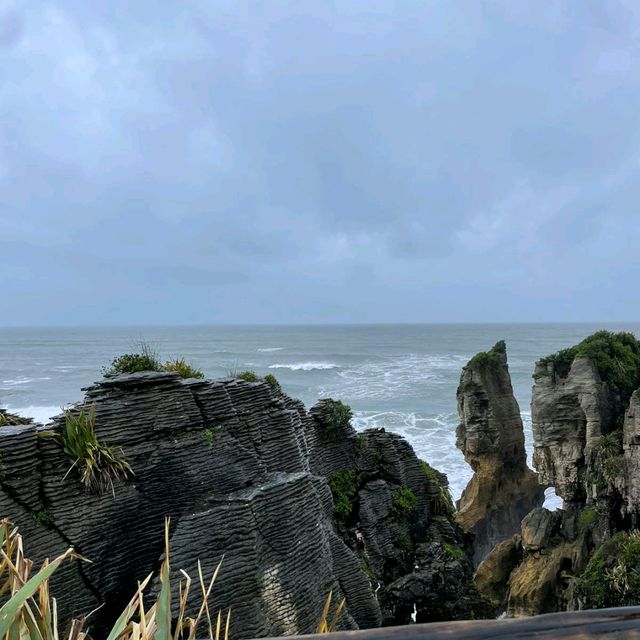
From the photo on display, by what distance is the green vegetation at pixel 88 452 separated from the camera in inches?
339

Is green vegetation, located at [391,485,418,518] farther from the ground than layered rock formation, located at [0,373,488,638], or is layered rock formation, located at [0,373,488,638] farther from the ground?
layered rock formation, located at [0,373,488,638]

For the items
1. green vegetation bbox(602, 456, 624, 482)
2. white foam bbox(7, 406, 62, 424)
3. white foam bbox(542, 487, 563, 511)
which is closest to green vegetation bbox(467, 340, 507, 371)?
green vegetation bbox(602, 456, 624, 482)

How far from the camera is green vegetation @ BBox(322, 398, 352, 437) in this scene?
14.8 metres

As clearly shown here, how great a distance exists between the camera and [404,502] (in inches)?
599

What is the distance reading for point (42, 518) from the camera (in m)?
8.33

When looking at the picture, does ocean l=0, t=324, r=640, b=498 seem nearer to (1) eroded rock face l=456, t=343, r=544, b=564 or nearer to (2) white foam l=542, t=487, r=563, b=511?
(1) eroded rock face l=456, t=343, r=544, b=564

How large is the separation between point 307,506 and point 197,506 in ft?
7.32

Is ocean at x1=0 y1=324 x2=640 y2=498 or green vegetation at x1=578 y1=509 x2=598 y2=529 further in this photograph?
ocean at x1=0 y1=324 x2=640 y2=498

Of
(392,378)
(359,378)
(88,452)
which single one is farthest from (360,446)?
(359,378)

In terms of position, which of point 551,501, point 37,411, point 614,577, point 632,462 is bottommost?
point 551,501

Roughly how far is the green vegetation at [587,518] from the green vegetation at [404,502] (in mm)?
8472

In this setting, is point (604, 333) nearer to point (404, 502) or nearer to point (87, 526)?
point (404, 502)

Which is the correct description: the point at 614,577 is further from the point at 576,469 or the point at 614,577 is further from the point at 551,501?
the point at 551,501

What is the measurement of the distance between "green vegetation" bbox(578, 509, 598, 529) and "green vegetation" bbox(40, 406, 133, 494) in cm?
1809
